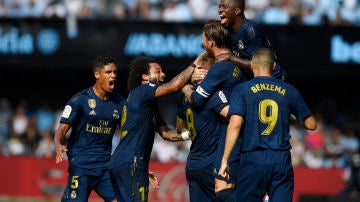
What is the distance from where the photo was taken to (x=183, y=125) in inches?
431

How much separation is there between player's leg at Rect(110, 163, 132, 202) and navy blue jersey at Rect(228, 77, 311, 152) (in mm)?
1771

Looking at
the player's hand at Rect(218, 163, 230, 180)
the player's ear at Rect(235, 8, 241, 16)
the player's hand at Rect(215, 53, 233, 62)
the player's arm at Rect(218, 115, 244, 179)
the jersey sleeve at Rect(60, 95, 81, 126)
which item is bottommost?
the jersey sleeve at Rect(60, 95, 81, 126)

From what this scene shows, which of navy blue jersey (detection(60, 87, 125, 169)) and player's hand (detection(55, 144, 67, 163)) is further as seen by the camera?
navy blue jersey (detection(60, 87, 125, 169))

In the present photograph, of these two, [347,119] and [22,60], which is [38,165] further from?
[347,119]

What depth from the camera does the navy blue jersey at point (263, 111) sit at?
9.33 metres

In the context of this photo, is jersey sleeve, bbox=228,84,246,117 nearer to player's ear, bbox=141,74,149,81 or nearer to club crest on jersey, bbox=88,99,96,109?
player's ear, bbox=141,74,149,81

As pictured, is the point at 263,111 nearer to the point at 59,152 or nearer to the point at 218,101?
the point at 218,101

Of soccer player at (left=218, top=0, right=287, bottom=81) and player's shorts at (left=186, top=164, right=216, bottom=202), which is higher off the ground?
soccer player at (left=218, top=0, right=287, bottom=81)

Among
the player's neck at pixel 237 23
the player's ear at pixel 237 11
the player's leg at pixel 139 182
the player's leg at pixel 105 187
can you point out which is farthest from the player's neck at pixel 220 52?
the player's leg at pixel 105 187

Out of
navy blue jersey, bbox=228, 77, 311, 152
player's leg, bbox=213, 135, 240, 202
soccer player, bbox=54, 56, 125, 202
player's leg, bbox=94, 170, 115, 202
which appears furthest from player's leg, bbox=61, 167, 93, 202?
navy blue jersey, bbox=228, 77, 311, 152

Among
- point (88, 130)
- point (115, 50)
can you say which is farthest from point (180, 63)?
point (88, 130)

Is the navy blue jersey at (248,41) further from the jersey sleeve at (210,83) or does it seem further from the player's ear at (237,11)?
the jersey sleeve at (210,83)

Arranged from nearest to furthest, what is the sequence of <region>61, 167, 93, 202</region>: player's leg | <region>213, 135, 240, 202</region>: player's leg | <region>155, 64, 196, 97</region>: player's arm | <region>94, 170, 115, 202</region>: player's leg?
<region>213, 135, 240, 202</region>: player's leg, <region>155, 64, 196, 97</region>: player's arm, <region>61, 167, 93, 202</region>: player's leg, <region>94, 170, 115, 202</region>: player's leg

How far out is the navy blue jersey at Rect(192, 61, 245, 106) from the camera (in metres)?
9.77
